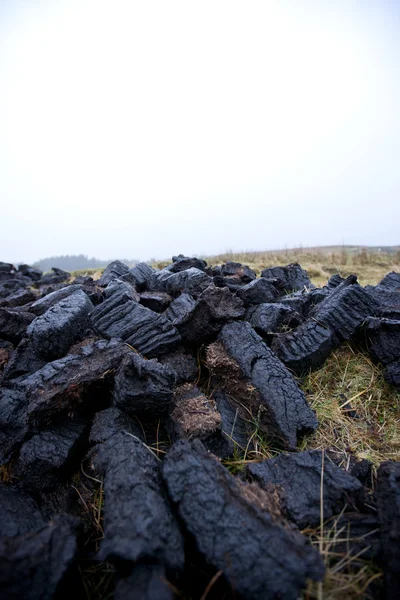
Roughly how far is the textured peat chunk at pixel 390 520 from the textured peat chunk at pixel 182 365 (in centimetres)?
151

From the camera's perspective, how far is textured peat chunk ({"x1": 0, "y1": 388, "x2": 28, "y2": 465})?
2.34 meters

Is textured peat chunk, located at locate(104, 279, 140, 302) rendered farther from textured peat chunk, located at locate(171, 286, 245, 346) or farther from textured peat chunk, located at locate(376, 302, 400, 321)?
textured peat chunk, located at locate(376, 302, 400, 321)

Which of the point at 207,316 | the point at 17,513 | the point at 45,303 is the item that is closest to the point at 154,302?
the point at 207,316

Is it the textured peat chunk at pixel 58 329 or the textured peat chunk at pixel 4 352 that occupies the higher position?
the textured peat chunk at pixel 58 329

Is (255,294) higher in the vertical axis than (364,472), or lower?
higher

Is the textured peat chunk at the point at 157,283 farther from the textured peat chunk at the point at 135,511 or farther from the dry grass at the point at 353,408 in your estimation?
the textured peat chunk at the point at 135,511

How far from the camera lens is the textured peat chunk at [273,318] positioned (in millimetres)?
3266

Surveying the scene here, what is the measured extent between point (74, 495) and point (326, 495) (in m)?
1.64

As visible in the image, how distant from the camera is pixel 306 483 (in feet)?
6.73

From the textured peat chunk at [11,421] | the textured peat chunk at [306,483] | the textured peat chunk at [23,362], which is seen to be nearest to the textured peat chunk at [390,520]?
the textured peat chunk at [306,483]

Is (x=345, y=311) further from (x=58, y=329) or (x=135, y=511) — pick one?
(x=58, y=329)

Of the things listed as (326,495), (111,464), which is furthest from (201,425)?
(326,495)

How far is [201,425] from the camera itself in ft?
7.27

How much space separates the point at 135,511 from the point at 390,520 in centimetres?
132
